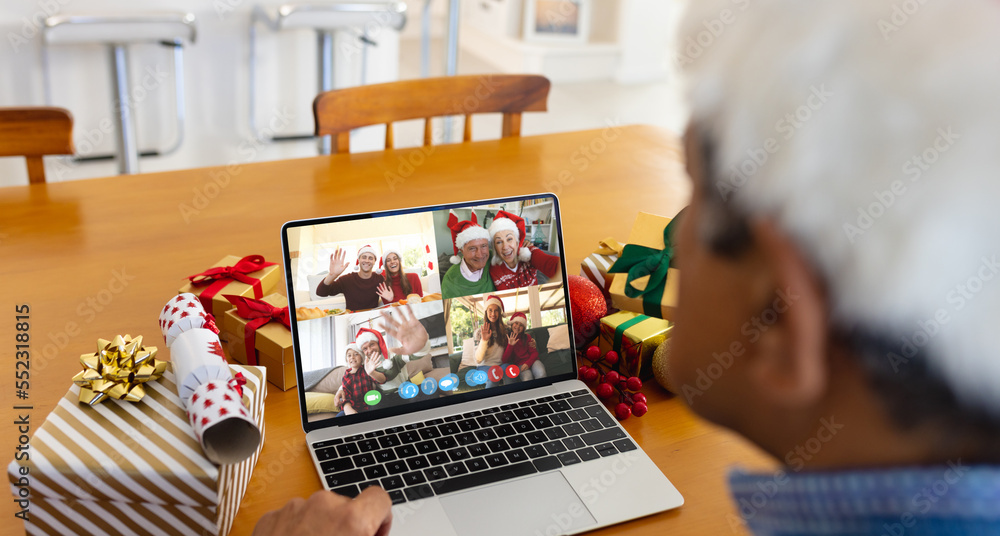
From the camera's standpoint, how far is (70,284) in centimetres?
110

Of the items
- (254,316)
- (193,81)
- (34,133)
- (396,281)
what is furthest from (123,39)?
(396,281)

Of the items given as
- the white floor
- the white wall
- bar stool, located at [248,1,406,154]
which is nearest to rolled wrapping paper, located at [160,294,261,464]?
bar stool, located at [248,1,406,154]

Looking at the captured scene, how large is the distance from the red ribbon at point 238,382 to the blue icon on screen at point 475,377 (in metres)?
0.25

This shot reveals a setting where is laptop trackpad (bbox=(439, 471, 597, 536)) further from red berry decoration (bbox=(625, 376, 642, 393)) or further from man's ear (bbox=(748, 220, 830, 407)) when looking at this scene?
man's ear (bbox=(748, 220, 830, 407))

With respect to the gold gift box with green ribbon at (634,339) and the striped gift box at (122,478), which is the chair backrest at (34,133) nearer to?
the striped gift box at (122,478)

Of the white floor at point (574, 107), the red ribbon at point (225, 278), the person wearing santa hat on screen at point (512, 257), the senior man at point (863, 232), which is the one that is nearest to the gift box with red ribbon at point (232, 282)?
the red ribbon at point (225, 278)

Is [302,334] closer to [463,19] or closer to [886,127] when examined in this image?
[886,127]

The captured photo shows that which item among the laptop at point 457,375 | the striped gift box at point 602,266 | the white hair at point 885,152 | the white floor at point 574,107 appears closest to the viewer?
the white hair at point 885,152

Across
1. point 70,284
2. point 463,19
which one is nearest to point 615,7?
point 463,19

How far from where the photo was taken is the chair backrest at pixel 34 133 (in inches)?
54.8

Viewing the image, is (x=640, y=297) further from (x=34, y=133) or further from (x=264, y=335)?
(x=34, y=133)

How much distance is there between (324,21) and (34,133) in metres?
1.50

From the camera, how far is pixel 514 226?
947 mm

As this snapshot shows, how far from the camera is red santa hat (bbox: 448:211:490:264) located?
3.01ft
